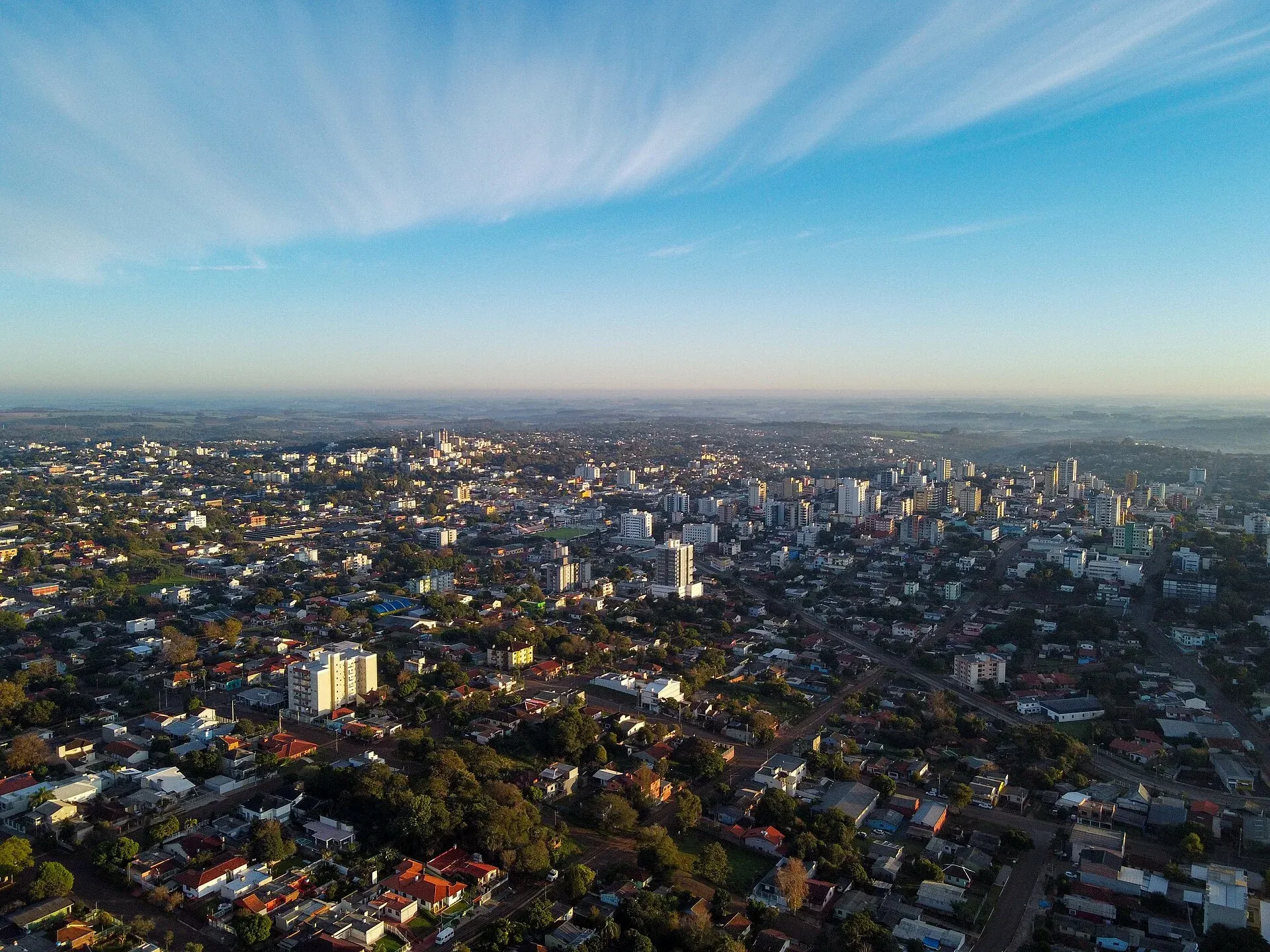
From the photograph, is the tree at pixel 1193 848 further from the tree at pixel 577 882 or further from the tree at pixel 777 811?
the tree at pixel 577 882

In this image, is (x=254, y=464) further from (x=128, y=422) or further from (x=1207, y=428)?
(x=1207, y=428)

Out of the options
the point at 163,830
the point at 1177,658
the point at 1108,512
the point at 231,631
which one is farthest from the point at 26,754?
the point at 1108,512

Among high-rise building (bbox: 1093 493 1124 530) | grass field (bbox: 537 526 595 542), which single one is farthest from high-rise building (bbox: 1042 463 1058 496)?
grass field (bbox: 537 526 595 542)

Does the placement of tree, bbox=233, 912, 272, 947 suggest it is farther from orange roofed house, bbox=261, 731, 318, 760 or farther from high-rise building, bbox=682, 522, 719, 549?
high-rise building, bbox=682, 522, 719, 549

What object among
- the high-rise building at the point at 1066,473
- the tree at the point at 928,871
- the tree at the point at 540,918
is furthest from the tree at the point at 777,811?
the high-rise building at the point at 1066,473

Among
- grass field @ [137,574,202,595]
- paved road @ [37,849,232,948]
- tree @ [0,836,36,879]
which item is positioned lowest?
grass field @ [137,574,202,595]

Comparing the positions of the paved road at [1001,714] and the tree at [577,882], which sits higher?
the tree at [577,882]
